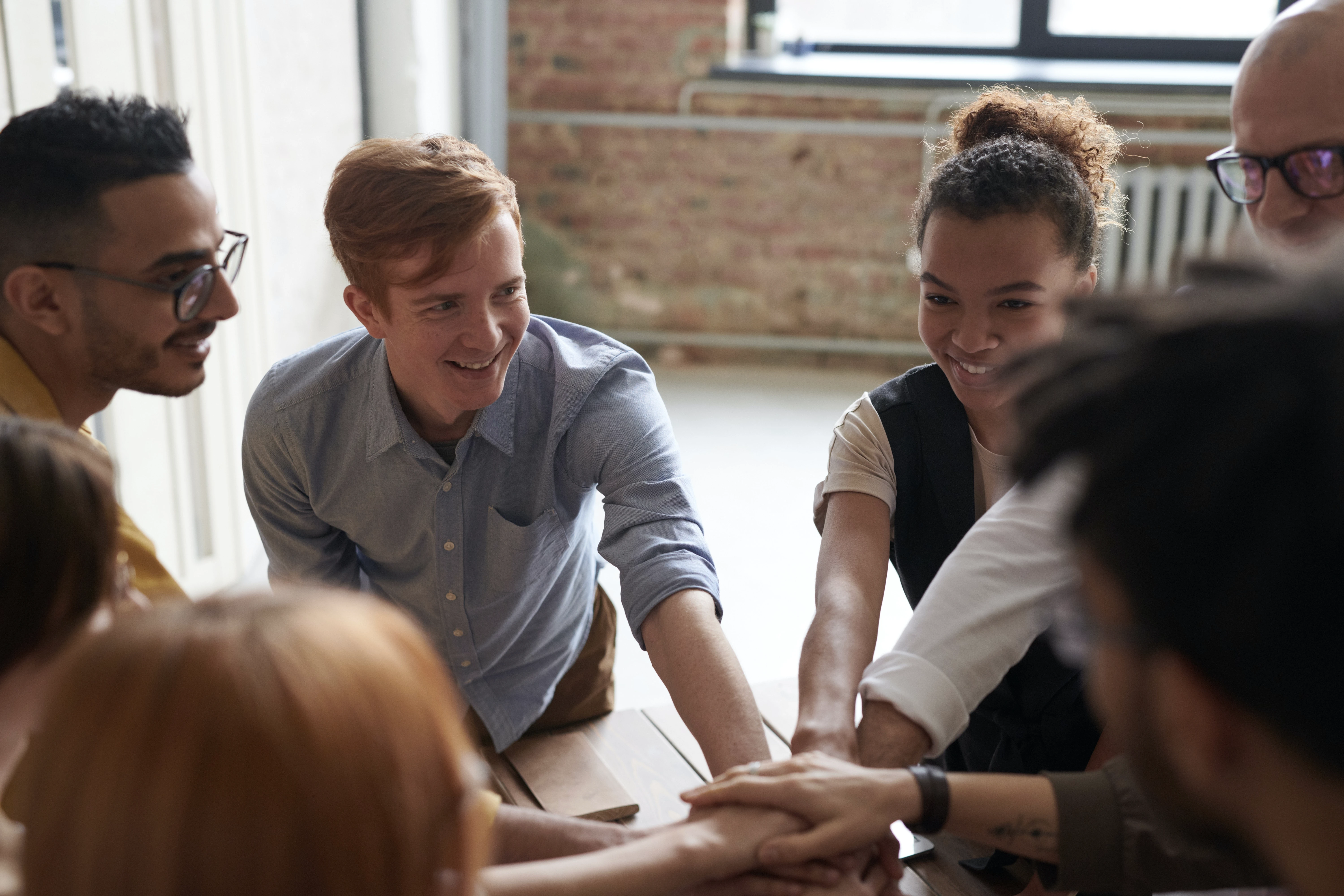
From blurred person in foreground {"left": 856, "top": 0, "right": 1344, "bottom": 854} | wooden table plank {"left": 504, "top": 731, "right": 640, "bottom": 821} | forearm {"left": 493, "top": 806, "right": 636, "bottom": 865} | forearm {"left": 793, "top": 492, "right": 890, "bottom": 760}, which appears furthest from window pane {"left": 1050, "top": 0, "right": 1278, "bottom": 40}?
→ forearm {"left": 493, "top": 806, "right": 636, "bottom": 865}

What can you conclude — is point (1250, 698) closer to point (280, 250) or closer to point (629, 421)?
point (629, 421)

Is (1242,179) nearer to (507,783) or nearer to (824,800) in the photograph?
(824,800)

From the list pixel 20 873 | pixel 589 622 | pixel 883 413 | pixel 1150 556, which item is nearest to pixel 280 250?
pixel 589 622

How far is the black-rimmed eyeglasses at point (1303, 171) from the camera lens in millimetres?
1438

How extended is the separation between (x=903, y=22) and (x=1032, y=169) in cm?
414

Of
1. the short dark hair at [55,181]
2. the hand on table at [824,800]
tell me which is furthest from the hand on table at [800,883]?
the short dark hair at [55,181]

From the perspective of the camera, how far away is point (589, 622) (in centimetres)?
205

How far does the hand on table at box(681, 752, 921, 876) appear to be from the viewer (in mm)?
1194

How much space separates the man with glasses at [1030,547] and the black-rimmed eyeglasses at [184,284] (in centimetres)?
103

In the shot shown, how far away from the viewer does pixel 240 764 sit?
24.9 inches

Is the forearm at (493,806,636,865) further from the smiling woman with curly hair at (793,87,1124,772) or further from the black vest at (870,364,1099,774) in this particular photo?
the black vest at (870,364,1099,774)

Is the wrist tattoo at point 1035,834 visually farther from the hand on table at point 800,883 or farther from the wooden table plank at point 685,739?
the wooden table plank at point 685,739

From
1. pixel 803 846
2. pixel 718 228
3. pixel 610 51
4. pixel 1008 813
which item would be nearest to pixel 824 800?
pixel 803 846

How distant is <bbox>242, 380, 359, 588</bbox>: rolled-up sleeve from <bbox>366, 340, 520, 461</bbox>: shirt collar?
122 mm
